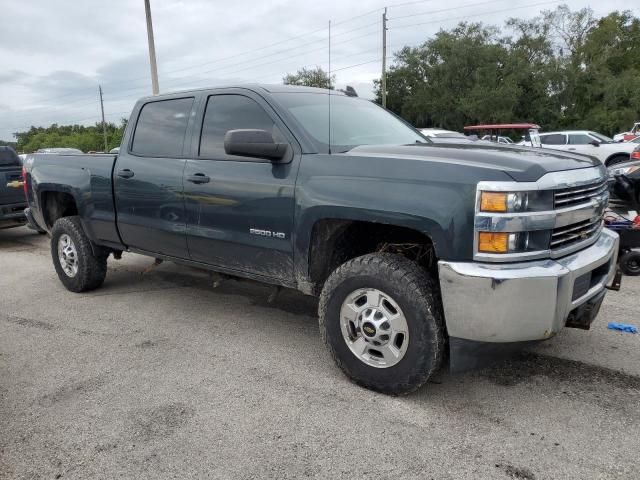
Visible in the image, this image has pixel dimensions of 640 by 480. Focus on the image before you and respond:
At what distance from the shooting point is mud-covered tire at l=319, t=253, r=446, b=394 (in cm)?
297

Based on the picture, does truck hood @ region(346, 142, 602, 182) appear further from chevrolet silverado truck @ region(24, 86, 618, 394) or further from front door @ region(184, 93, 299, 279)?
front door @ region(184, 93, 299, 279)

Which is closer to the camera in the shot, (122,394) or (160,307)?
(122,394)

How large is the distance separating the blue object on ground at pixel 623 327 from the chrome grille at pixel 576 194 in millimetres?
1393

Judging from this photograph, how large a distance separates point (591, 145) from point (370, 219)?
18.5 metres

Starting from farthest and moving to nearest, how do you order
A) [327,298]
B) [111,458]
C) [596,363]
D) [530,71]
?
[530,71]
[596,363]
[327,298]
[111,458]

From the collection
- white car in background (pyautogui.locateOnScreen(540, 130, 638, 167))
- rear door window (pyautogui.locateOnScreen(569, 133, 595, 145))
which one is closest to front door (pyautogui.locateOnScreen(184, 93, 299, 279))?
white car in background (pyautogui.locateOnScreen(540, 130, 638, 167))

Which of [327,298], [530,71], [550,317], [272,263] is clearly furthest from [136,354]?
[530,71]

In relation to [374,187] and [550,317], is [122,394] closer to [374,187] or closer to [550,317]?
[374,187]

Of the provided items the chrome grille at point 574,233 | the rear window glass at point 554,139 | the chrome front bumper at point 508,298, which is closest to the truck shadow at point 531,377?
the chrome front bumper at point 508,298

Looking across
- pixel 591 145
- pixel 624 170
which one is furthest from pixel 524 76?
pixel 624 170

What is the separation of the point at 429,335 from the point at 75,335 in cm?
297

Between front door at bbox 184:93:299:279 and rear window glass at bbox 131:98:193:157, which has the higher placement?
rear window glass at bbox 131:98:193:157

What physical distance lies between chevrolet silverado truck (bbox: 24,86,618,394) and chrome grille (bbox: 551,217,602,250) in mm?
12

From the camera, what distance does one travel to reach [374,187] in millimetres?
3070
